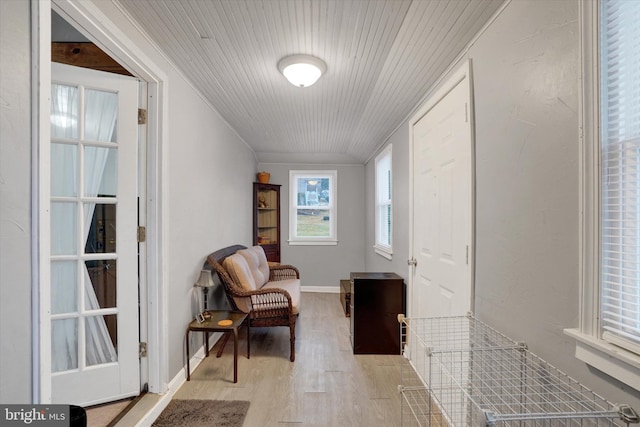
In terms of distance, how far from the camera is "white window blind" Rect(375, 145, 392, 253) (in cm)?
372

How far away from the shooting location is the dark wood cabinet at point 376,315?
2.74 meters

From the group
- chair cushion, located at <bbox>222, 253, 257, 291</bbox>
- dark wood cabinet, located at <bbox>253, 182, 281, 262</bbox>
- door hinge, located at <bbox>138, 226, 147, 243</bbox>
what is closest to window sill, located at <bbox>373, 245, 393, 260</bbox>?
chair cushion, located at <bbox>222, 253, 257, 291</bbox>

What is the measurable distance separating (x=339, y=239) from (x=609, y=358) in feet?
14.7

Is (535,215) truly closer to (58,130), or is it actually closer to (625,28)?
(625,28)

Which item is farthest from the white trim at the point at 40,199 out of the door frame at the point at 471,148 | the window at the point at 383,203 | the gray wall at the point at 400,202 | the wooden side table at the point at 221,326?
the window at the point at 383,203

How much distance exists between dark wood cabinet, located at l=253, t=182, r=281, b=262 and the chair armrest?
2.87 ft

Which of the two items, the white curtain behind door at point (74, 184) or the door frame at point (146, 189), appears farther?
the white curtain behind door at point (74, 184)

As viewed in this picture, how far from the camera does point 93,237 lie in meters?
1.78

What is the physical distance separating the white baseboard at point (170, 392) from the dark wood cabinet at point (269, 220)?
2400mm

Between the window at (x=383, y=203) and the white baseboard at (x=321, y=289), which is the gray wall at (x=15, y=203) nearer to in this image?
the window at (x=383, y=203)

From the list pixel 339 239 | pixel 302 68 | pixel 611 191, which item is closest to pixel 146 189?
pixel 302 68

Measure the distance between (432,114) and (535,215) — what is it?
129 cm

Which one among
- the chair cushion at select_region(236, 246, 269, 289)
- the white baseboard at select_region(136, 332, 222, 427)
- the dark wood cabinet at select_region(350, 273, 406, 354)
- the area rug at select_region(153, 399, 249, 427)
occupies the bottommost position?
the area rug at select_region(153, 399, 249, 427)

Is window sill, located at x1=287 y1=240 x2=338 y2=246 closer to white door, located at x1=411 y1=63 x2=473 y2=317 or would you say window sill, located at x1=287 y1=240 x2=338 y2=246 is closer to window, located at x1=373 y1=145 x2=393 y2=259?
window, located at x1=373 y1=145 x2=393 y2=259
